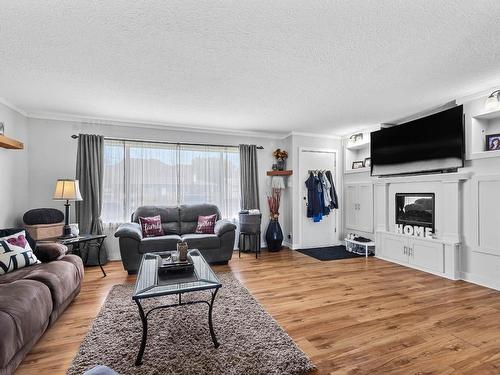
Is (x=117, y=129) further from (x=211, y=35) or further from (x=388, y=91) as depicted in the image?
(x=388, y=91)

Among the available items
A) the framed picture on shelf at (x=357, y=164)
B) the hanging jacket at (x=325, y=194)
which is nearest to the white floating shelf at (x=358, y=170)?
the framed picture on shelf at (x=357, y=164)

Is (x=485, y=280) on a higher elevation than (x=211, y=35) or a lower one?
lower

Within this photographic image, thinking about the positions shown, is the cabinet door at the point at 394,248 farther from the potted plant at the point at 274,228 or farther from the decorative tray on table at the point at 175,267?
the decorative tray on table at the point at 175,267

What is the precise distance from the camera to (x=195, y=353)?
5.99ft

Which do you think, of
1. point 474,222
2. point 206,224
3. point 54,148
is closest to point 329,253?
point 474,222

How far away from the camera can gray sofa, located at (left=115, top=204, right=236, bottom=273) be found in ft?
11.8

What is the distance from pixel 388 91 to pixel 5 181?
16.7 ft

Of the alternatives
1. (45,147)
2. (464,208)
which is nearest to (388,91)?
(464,208)

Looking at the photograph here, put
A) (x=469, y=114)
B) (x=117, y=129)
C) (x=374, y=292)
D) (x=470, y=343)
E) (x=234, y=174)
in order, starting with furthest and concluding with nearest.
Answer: (x=234, y=174) → (x=117, y=129) → (x=469, y=114) → (x=374, y=292) → (x=470, y=343)

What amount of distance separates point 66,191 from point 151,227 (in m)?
1.24

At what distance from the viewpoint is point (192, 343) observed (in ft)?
6.39

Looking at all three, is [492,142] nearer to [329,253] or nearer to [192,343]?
[329,253]

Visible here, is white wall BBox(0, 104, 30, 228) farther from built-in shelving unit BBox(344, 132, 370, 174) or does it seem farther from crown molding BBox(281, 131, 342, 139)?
built-in shelving unit BBox(344, 132, 370, 174)

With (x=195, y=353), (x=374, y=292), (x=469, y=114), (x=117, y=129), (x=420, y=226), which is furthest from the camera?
(x=117, y=129)
